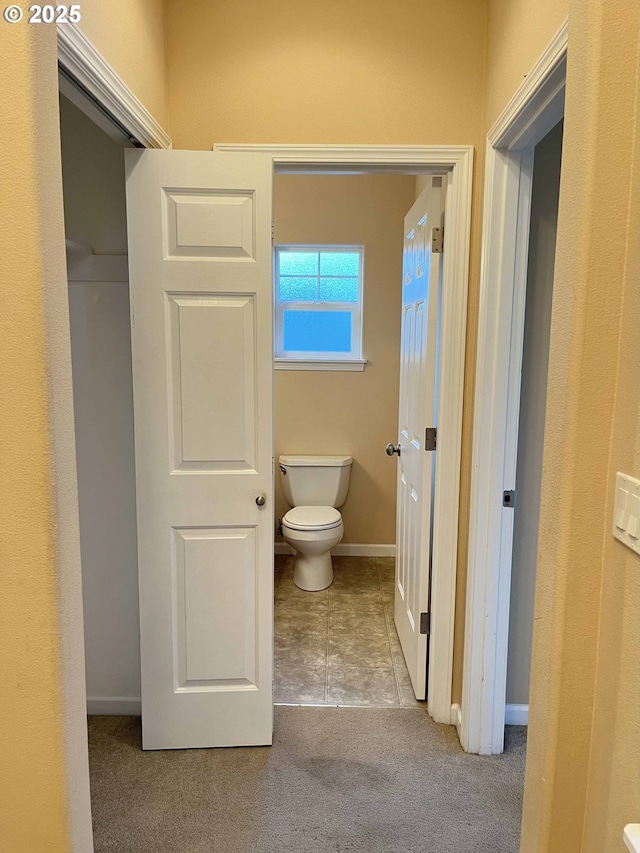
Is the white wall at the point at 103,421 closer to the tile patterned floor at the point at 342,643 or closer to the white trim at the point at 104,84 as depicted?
the white trim at the point at 104,84

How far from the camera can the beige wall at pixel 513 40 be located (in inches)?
52.0

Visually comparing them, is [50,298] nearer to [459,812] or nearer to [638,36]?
[638,36]

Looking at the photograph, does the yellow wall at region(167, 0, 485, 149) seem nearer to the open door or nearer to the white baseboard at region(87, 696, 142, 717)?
the open door

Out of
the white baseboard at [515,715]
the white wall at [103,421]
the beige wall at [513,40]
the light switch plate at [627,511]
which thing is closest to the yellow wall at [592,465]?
the light switch plate at [627,511]

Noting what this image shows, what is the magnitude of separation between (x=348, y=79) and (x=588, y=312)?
1.32 meters

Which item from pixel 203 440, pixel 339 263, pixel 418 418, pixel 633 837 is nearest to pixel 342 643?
pixel 418 418

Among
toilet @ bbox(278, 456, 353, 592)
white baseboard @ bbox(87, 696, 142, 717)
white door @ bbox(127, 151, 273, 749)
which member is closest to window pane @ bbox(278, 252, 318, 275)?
toilet @ bbox(278, 456, 353, 592)

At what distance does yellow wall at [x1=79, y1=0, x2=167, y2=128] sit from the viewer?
50.9 inches

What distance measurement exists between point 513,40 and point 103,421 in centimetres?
179

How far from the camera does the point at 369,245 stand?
3.46m

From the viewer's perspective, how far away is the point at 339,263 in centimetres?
354

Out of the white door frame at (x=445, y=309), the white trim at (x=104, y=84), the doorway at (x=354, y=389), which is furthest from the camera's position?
the doorway at (x=354, y=389)

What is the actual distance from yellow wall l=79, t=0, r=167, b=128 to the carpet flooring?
2127mm

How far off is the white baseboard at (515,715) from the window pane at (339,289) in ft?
8.15
